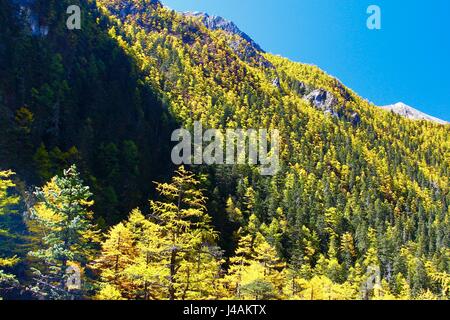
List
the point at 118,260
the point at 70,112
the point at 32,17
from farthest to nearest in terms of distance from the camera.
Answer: the point at 32,17 < the point at 70,112 < the point at 118,260

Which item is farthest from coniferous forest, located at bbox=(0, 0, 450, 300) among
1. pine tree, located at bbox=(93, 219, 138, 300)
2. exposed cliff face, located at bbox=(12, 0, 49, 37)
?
exposed cliff face, located at bbox=(12, 0, 49, 37)

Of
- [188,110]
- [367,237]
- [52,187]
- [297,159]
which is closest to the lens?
[52,187]

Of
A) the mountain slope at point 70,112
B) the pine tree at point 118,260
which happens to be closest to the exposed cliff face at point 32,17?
the mountain slope at point 70,112

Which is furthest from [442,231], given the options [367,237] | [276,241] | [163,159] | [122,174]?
[122,174]

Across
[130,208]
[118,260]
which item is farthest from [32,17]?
[118,260]

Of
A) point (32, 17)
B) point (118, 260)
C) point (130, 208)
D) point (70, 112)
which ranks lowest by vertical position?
point (118, 260)

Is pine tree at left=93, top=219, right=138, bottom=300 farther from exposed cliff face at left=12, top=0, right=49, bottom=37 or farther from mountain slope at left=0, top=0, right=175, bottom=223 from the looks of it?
exposed cliff face at left=12, top=0, right=49, bottom=37

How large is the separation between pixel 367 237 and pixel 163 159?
63.2m

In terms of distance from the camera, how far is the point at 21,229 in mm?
38875

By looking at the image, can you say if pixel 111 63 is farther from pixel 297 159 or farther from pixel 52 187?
pixel 297 159

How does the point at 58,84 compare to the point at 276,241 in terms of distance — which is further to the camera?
the point at 276,241

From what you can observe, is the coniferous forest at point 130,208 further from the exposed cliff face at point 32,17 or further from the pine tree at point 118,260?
the exposed cliff face at point 32,17

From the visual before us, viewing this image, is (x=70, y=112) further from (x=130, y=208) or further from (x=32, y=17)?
(x=130, y=208)
